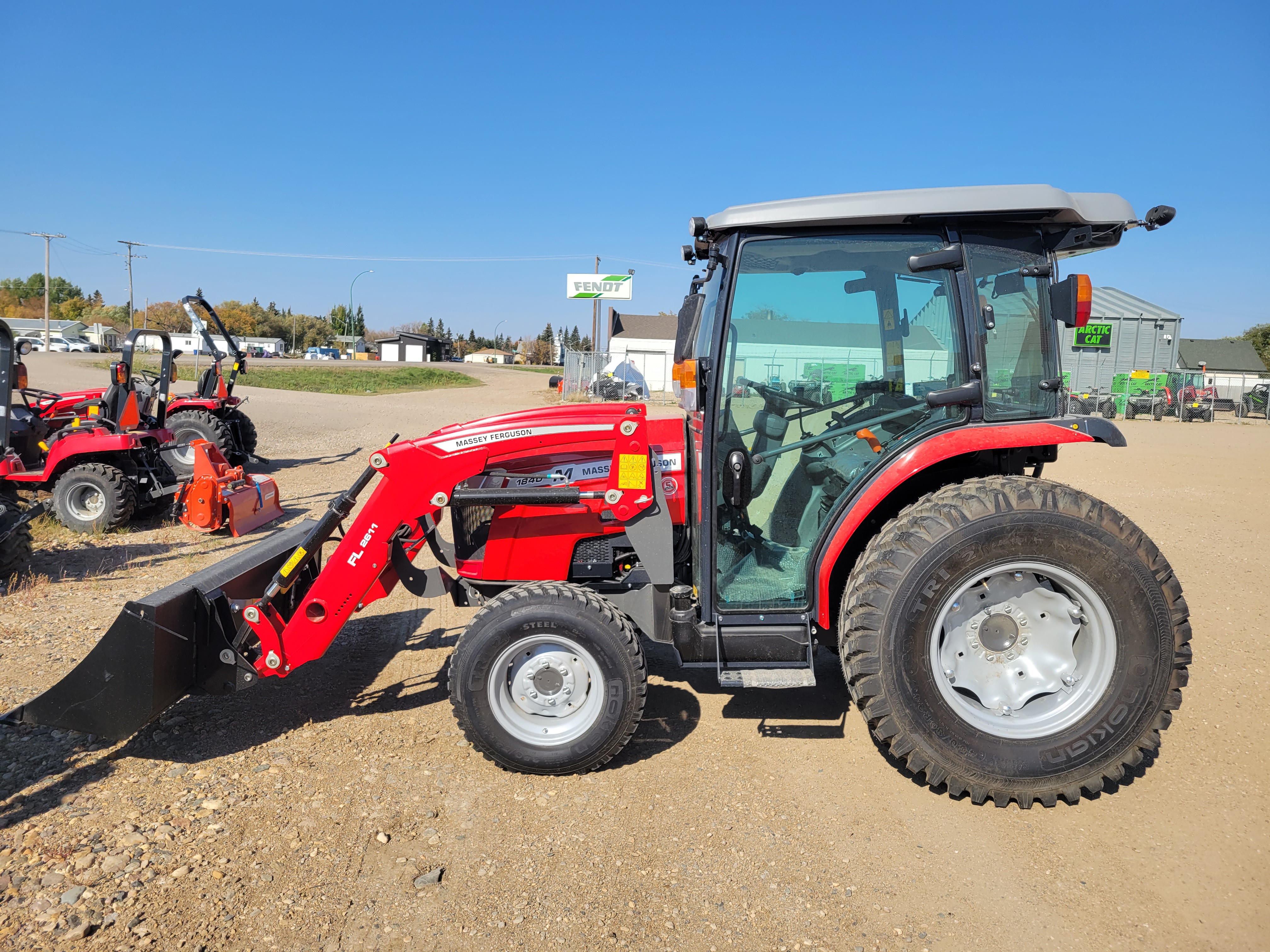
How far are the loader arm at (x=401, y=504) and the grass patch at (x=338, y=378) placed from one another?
95.1ft

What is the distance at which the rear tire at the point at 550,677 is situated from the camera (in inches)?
126

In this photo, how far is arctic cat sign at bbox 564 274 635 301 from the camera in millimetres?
33188

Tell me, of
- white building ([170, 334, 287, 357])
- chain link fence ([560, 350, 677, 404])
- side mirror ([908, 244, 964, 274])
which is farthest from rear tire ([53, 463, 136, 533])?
white building ([170, 334, 287, 357])

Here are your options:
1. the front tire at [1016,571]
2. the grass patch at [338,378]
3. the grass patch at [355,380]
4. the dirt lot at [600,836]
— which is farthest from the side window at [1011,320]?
the grass patch at [355,380]

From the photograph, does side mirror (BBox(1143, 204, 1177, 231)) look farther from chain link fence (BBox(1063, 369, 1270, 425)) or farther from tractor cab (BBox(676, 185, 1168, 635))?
chain link fence (BBox(1063, 369, 1270, 425))

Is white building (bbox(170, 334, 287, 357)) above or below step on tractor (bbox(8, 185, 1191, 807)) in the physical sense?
above

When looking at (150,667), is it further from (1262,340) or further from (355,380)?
(1262,340)

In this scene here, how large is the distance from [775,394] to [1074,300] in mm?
1205

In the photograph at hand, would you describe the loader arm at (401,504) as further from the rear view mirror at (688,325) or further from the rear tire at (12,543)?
the rear tire at (12,543)

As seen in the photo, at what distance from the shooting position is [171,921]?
96.0 inches

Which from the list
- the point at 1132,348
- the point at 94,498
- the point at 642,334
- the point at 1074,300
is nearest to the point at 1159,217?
the point at 1074,300

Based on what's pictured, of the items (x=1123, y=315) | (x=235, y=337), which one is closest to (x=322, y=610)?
(x=1123, y=315)

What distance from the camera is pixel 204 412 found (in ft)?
35.9

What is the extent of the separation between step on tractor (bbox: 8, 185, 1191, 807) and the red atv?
716cm
